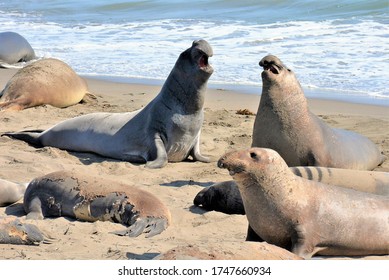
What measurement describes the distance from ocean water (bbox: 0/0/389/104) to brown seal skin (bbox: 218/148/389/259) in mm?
5721

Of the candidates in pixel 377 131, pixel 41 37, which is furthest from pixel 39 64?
pixel 41 37

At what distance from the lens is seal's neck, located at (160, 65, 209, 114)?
8422 mm

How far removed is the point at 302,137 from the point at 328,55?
689cm

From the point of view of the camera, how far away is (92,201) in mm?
6125

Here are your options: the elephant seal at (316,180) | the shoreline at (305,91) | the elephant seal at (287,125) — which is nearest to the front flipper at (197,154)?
the elephant seal at (287,125)

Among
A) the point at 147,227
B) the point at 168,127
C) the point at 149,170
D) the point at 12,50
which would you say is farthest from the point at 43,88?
the point at 147,227

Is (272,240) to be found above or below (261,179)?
below

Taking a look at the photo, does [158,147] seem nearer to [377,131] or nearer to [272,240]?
[377,131]

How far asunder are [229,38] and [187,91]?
26.5ft

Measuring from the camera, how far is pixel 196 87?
8.43 meters

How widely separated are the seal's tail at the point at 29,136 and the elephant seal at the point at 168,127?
1.23ft

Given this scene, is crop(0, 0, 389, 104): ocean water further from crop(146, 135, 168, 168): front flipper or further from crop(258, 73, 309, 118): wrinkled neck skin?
crop(258, 73, 309, 118): wrinkled neck skin

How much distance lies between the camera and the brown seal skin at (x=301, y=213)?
197 inches

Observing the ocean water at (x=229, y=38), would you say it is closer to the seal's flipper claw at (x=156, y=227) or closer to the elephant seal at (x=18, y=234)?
the seal's flipper claw at (x=156, y=227)
